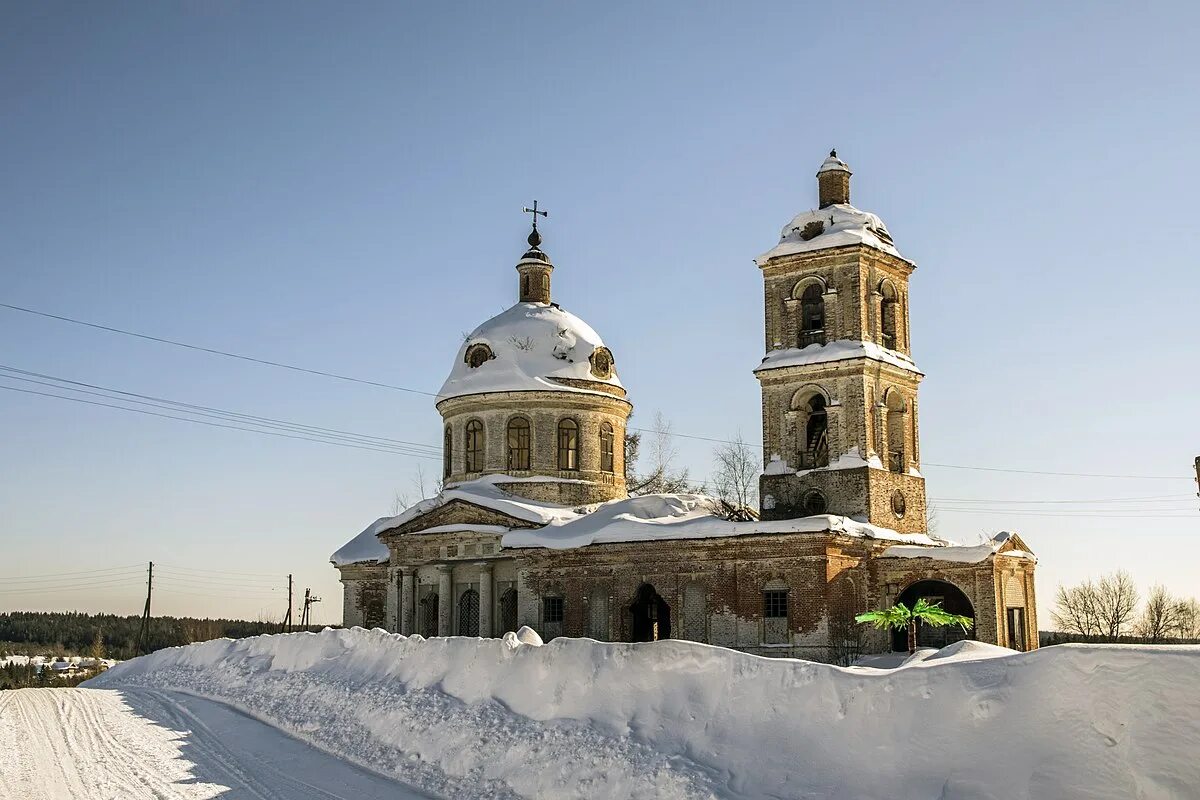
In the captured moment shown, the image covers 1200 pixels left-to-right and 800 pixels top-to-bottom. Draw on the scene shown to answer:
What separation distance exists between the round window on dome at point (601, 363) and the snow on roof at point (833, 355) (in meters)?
8.33

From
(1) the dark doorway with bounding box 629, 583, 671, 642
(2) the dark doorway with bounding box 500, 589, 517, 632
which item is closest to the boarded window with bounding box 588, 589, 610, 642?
(1) the dark doorway with bounding box 629, 583, 671, 642

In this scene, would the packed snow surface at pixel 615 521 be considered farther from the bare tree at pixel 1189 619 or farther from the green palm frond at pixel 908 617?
the bare tree at pixel 1189 619

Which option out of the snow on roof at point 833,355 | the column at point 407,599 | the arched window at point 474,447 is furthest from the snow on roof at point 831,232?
the column at point 407,599

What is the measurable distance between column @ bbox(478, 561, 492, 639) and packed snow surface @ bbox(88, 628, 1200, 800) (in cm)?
1505

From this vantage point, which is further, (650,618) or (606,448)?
(606,448)

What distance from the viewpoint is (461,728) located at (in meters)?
15.1

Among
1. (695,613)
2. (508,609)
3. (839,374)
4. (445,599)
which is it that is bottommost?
(695,613)

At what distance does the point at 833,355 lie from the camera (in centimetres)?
3031

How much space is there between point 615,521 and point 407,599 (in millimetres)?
7894

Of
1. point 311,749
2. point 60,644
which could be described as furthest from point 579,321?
point 60,644

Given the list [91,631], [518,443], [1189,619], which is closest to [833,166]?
[518,443]

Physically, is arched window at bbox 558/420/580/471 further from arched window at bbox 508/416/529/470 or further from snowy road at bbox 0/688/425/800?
snowy road at bbox 0/688/425/800

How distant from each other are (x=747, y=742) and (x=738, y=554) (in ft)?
56.0

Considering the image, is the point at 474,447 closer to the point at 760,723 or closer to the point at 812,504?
the point at 812,504
